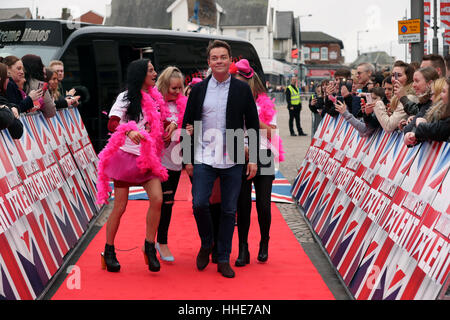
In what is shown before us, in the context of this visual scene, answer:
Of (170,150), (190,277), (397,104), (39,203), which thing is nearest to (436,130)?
(397,104)

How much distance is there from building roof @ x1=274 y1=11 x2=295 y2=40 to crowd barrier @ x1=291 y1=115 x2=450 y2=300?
71.1m

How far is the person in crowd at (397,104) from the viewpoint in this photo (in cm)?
548

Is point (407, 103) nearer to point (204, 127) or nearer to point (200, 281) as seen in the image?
point (204, 127)

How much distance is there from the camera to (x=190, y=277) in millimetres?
5602

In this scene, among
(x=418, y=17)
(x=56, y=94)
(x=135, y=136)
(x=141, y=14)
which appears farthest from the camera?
(x=141, y=14)

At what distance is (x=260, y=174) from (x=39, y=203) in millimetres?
2090

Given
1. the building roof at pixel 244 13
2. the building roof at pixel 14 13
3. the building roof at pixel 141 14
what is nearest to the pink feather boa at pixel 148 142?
the building roof at pixel 141 14

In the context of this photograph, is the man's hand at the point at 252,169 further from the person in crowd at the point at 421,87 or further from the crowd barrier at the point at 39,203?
the crowd barrier at the point at 39,203

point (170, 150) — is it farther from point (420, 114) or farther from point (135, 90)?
point (420, 114)

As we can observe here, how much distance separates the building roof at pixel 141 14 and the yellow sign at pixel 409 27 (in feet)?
138

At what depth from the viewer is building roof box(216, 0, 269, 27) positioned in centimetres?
6278

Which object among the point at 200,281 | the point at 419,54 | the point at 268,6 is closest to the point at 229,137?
the point at 200,281

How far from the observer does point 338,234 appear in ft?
19.8

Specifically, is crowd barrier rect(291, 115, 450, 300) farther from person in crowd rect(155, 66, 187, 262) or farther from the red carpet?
person in crowd rect(155, 66, 187, 262)
